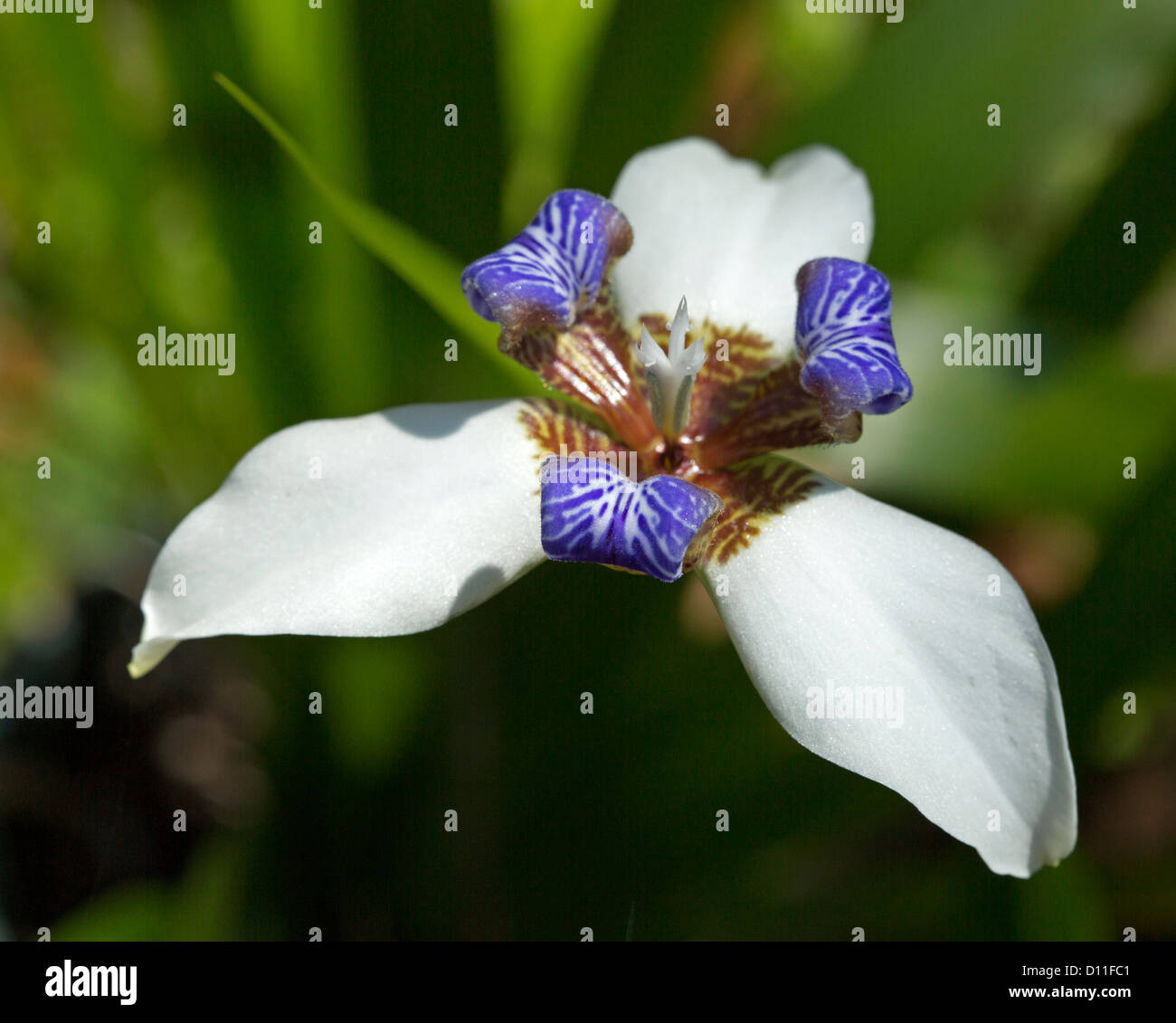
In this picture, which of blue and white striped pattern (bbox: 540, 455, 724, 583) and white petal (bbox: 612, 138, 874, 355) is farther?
white petal (bbox: 612, 138, 874, 355)

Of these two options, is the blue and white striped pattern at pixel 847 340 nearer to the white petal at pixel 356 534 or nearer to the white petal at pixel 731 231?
the white petal at pixel 731 231

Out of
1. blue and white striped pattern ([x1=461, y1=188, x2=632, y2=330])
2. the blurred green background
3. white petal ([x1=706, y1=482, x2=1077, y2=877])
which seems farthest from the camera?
the blurred green background

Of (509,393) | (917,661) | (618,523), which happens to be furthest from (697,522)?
(509,393)

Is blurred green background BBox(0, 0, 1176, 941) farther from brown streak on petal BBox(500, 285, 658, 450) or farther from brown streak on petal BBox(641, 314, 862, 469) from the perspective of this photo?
brown streak on petal BBox(641, 314, 862, 469)

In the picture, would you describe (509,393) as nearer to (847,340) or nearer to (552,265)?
(552,265)

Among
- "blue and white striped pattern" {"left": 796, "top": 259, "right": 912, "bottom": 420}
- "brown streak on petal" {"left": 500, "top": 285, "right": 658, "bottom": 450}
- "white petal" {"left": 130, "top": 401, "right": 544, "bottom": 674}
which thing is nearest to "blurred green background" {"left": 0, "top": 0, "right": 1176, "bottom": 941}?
"brown streak on petal" {"left": 500, "top": 285, "right": 658, "bottom": 450}

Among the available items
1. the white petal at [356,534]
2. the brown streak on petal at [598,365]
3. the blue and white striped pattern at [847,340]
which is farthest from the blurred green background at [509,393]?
the blue and white striped pattern at [847,340]

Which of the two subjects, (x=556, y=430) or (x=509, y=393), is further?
(x=509, y=393)
